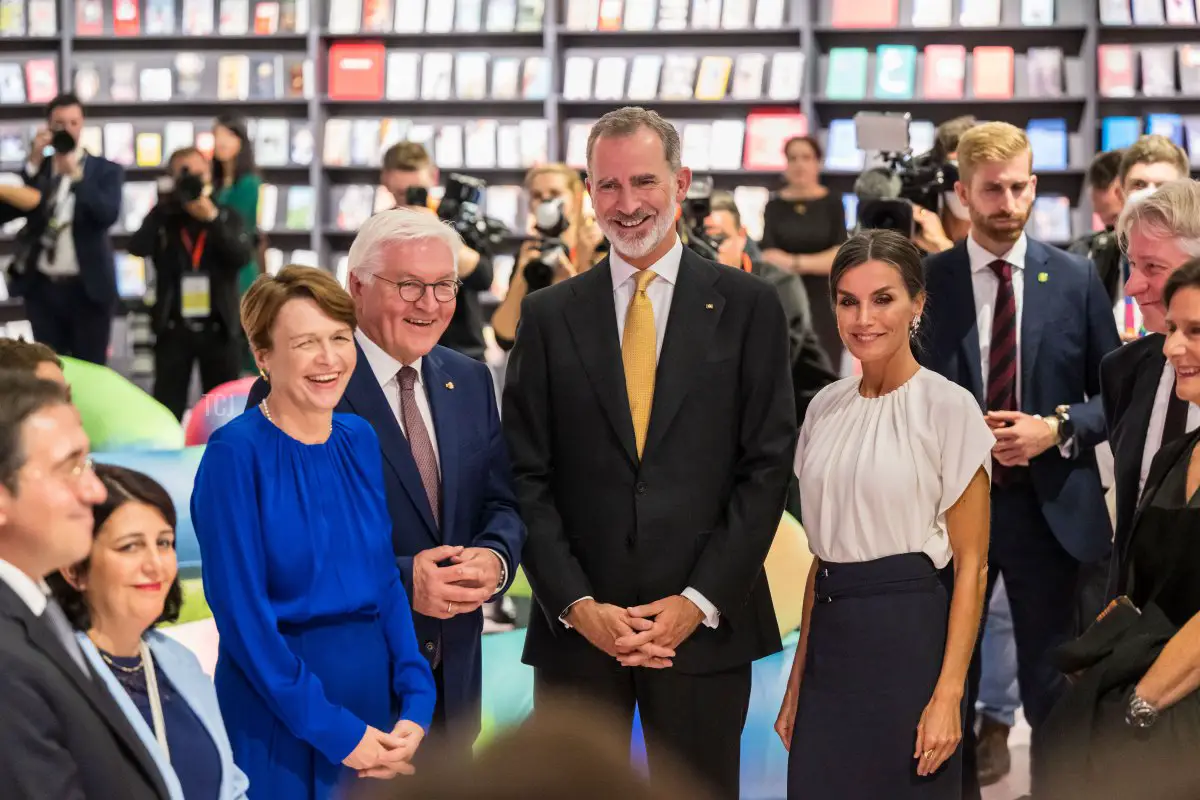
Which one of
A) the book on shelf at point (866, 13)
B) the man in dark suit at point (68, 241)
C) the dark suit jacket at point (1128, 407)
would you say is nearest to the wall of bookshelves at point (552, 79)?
the book on shelf at point (866, 13)

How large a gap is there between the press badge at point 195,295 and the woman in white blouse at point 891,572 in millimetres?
4481

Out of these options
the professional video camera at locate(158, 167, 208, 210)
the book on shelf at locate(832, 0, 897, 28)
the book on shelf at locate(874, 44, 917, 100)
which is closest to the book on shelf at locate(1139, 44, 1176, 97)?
the book on shelf at locate(874, 44, 917, 100)

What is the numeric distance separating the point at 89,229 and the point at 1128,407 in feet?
18.0

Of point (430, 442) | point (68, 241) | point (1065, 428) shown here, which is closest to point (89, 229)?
point (68, 241)

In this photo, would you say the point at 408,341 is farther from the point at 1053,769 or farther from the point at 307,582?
the point at 1053,769

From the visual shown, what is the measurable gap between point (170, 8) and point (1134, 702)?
8.15 meters

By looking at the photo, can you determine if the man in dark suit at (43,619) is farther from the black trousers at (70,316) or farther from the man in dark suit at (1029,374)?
the black trousers at (70,316)

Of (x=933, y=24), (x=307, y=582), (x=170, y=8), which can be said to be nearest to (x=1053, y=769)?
(x=307, y=582)

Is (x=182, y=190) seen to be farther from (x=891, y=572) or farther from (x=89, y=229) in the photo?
(x=891, y=572)

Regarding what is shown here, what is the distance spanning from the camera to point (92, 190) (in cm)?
697

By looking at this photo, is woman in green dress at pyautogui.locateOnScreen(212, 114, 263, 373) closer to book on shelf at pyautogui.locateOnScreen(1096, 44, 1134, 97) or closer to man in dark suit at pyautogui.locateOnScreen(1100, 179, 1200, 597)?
book on shelf at pyautogui.locateOnScreen(1096, 44, 1134, 97)

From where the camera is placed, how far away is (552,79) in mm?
8688

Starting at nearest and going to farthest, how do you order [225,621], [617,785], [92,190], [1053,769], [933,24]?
[617,785], [225,621], [1053,769], [92,190], [933,24]

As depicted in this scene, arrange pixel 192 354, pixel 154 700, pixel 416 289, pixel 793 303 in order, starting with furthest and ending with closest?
pixel 192 354 → pixel 793 303 → pixel 416 289 → pixel 154 700
